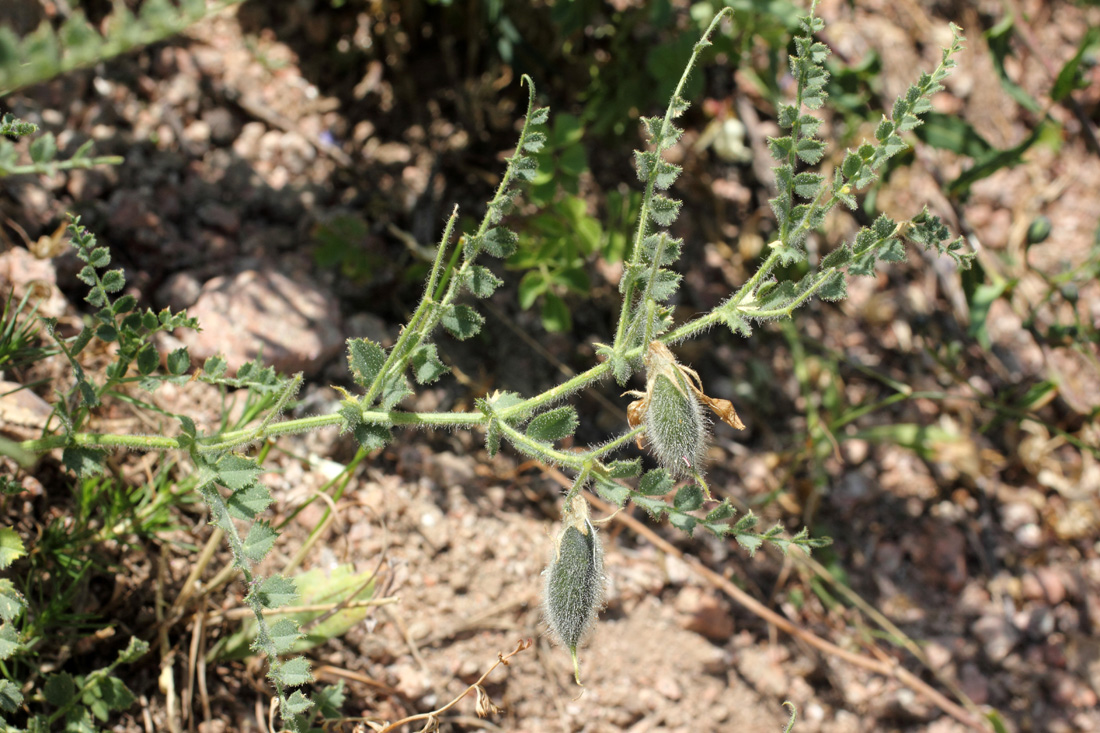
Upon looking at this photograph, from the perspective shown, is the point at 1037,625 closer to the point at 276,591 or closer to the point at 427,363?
the point at 427,363

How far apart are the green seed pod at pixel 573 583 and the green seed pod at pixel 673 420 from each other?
25cm

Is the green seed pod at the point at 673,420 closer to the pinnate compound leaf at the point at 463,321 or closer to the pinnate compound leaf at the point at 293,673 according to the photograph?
the pinnate compound leaf at the point at 463,321

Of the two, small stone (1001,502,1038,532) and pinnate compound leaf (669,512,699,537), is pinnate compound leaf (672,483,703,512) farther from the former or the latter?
small stone (1001,502,1038,532)

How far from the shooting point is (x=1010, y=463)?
138 inches

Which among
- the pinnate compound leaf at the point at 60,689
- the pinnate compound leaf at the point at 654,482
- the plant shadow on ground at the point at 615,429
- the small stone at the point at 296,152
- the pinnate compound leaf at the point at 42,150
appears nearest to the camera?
the pinnate compound leaf at the point at 42,150

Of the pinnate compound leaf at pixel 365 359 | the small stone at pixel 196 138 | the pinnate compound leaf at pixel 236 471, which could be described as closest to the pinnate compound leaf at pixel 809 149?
the pinnate compound leaf at pixel 365 359

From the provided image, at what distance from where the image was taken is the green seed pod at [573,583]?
1.79m

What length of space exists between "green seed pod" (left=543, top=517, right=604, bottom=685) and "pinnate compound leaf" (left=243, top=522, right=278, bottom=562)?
61 centimetres

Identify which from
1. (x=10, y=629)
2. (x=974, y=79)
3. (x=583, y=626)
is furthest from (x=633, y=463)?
(x=974, y=79)

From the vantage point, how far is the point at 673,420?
1727mm

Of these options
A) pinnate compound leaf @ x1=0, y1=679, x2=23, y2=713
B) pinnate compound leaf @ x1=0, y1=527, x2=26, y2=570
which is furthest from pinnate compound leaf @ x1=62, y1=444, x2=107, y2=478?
pinnate compound leaf @ x1=0, y1=679, x2=23, y2=713

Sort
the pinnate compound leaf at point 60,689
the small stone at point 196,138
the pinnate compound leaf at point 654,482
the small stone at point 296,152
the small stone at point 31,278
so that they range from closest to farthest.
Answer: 1. the pinnate compound leaf at point 654,482
2. the pinnate compound leaf at point 60,689
3. the small stone at point 31,278
4. the small stone at point 196,138
5. the small stone at point 296,152

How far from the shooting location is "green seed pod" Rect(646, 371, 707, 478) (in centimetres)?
172

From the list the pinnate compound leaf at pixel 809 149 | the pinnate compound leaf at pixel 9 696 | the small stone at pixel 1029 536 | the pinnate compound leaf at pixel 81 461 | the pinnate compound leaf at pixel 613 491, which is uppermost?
the pinnate compound leaf at pixel 809 149
